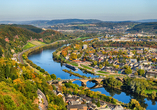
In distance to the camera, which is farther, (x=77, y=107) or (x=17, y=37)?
(x=17, y=37)

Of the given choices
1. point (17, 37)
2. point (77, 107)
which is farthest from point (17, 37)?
point (77, 107)

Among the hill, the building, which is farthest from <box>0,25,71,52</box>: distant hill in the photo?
the building

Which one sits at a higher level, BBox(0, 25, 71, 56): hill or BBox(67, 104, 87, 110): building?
BBox(0, 25, 71, 56): hill

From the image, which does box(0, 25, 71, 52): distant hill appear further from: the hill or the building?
the building

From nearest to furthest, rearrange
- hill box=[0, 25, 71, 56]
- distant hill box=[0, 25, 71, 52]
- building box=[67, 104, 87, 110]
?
building box=[67, 104, 87, 110] < hill box=[0, 25, 71, 56] < distant hill box=[0, 25, 71, 52]

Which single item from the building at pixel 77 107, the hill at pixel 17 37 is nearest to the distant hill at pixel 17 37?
the hill at pixel 17 37

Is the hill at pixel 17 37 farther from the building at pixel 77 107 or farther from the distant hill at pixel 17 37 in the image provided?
the building at pixel 77 107

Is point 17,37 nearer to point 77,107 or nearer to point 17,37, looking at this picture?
point 17,37

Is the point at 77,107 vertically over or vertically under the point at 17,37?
under

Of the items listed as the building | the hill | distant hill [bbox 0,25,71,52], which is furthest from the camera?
distant hill [bbox 0,25,71,52]

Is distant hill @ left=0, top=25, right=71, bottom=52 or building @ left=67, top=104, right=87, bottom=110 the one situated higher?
distant hill @ left=0, top=25, right=71, bottom=52

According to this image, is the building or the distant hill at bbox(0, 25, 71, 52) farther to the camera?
the distant hill at bbox(0, 25, 71, 52)

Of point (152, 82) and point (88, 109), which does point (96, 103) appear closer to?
point (88, 109)

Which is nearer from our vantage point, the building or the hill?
the building
